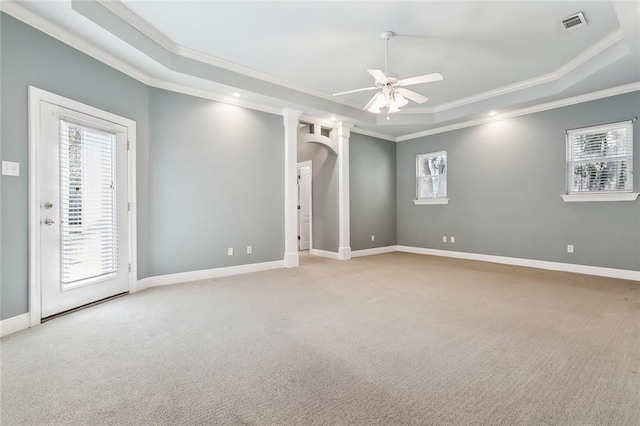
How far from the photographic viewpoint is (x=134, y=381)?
182cm

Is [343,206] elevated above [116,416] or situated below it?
above

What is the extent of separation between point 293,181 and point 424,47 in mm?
2840

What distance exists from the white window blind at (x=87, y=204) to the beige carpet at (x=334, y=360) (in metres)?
Result: 0.46

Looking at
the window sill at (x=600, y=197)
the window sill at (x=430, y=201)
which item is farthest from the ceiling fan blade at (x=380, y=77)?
the window sill at (x=430, y=201)

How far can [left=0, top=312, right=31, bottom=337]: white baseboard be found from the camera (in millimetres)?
2492

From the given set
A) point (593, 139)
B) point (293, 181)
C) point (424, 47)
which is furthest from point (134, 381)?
point (593, 139)

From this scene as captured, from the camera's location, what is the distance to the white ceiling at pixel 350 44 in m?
2.93

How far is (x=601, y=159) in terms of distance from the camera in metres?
4.65

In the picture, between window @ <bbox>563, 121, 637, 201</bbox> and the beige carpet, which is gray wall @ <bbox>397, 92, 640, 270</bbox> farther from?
the beige carpet

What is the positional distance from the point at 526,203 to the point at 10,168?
275 inches

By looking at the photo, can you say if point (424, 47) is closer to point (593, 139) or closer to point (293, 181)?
point (293, 181)

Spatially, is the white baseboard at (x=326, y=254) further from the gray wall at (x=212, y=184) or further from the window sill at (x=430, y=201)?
the window sill at (x=430, y=201)

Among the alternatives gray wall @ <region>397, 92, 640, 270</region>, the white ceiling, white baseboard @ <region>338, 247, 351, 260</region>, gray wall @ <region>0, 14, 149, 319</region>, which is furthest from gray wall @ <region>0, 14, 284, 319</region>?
gray wall @ <region>397, 92, 640, 270</region>

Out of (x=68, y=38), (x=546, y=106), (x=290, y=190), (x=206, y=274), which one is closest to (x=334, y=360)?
(x=206, y=274)
